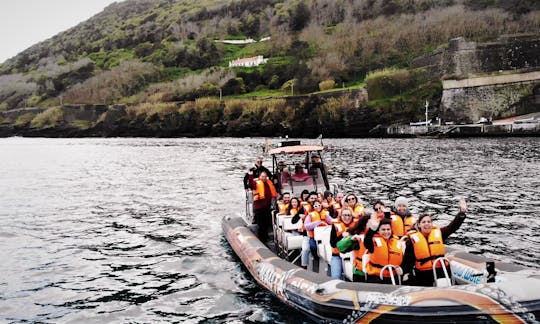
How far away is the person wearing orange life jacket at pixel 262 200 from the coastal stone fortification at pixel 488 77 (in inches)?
2525

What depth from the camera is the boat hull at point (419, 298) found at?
8164mm

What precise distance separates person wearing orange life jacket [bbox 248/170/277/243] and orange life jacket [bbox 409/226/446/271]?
6633 mm

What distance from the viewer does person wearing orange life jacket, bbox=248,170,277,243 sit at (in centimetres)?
1577

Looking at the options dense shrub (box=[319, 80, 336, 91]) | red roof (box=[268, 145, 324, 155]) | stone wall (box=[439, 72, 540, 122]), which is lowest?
red roof (box=[268, 145, 324, 155])

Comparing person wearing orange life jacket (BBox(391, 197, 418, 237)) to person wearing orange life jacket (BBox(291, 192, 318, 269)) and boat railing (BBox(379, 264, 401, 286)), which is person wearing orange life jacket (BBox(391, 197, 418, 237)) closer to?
boat railing (BBox(379, 264, 401, 286))

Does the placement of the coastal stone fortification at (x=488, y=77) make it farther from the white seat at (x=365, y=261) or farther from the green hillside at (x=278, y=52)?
the white seat at (x=365, y=261)

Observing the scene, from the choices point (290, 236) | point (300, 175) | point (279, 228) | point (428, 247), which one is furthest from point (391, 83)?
point (428, 247)

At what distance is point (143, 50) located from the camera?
565 ft

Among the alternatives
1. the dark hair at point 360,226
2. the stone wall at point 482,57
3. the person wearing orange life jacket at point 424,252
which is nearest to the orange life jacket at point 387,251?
the person wearing orange life jacket at point 424,252

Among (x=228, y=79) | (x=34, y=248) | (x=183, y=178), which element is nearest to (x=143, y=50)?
(x=228, y=79)

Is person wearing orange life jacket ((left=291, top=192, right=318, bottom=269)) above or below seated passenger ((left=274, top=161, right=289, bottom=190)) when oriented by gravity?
below

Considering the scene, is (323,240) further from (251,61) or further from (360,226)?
(251,61)

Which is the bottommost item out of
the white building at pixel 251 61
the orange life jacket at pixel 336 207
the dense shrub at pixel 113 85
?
the orange life jacket at pixel 336 207

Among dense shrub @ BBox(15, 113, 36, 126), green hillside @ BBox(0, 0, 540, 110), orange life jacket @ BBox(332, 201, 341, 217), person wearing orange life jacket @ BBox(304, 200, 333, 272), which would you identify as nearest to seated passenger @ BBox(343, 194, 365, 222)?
orange life jacket @ BBox(332, 201, 341, 217)
